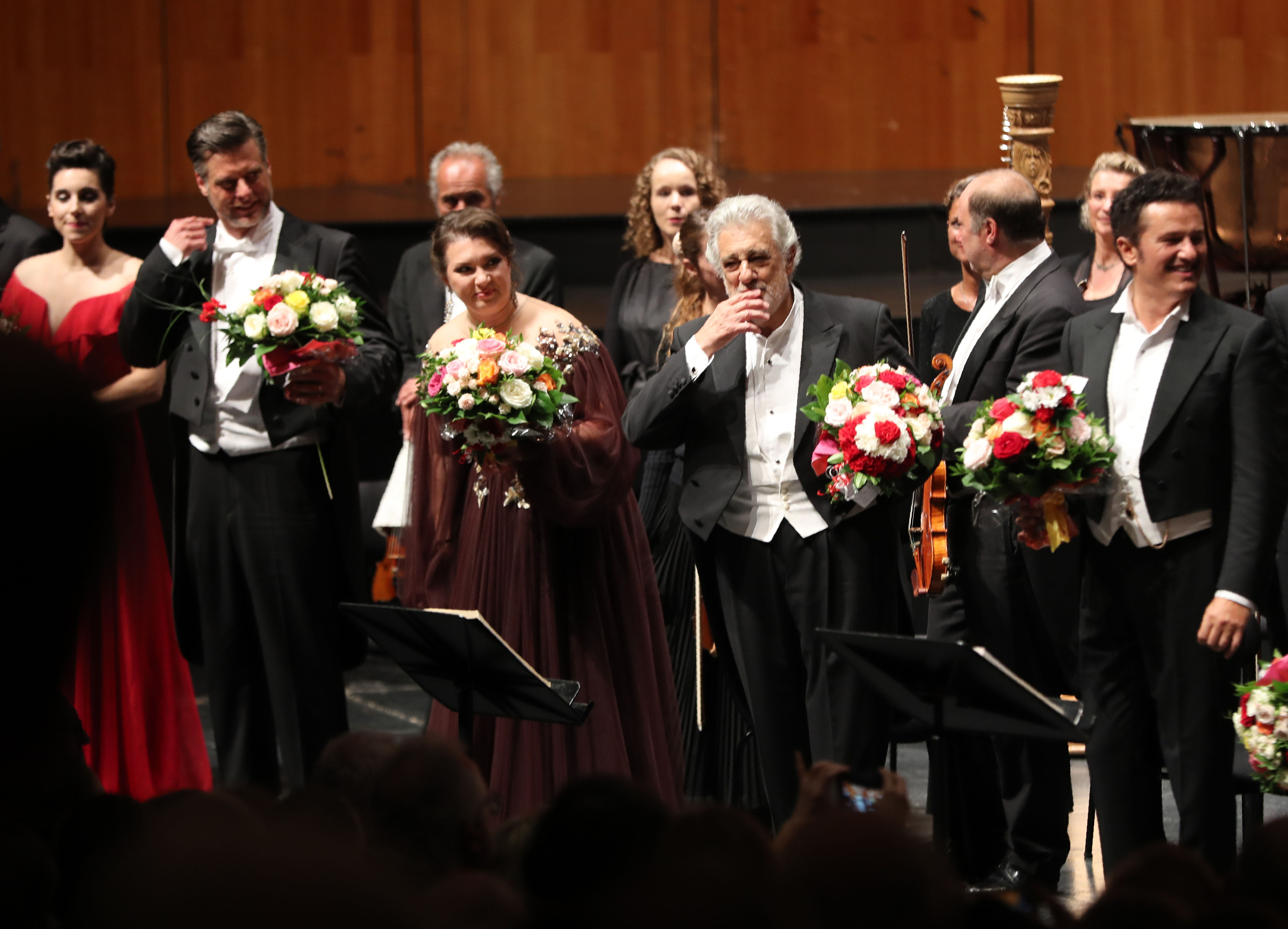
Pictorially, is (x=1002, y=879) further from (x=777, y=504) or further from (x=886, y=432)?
(x=886, y=432)

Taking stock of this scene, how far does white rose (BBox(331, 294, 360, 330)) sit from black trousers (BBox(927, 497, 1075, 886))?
163cm

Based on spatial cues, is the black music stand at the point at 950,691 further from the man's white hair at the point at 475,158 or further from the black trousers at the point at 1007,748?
the man's white hair at the point at 475,158

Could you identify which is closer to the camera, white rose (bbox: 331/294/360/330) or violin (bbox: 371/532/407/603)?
white rose (bbox: 331/294/360/330)

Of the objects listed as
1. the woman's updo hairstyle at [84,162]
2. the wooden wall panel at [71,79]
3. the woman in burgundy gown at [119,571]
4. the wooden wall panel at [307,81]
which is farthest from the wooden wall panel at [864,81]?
the woman in burgundy gown at [119,571]

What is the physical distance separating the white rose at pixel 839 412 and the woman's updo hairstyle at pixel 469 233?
1.07 m

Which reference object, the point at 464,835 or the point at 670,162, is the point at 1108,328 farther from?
the point at 670,162

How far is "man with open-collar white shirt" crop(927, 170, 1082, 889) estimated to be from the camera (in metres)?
4.02

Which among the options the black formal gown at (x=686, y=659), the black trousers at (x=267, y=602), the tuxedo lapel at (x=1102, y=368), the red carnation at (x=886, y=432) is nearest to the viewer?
the red carnation at (x=886, y=432)

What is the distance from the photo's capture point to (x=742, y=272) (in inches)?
147

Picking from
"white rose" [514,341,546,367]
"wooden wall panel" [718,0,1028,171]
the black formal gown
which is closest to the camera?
"white rose" [514,341,546,367]

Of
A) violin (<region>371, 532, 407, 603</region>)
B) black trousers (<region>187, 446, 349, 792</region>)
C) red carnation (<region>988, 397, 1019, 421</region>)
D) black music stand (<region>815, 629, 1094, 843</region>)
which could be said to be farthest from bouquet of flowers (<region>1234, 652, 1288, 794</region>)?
violin (<region>371, 532, 407, 603</region>)

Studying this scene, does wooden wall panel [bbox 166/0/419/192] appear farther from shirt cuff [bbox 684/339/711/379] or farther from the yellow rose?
shirt cuff [bbox 684/339/711/379]

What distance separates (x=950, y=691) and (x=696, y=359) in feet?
3.87

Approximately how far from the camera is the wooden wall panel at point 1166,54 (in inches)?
321
